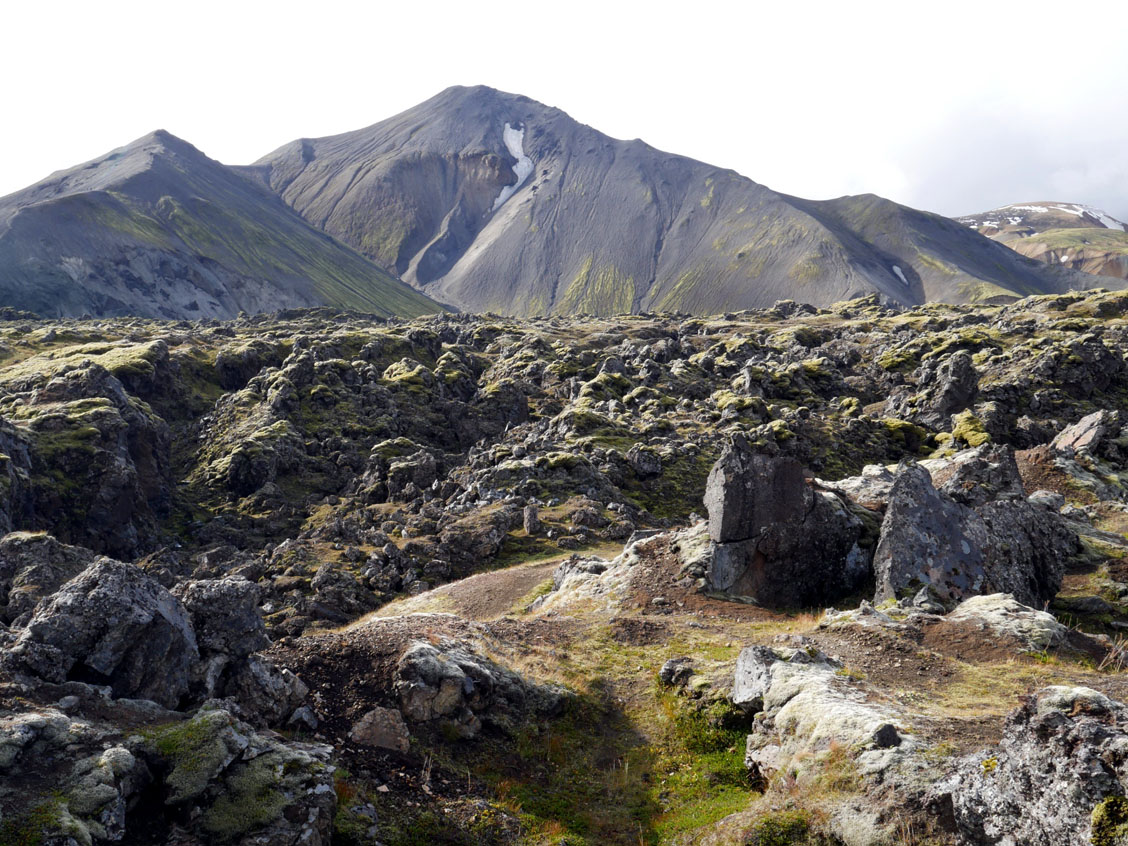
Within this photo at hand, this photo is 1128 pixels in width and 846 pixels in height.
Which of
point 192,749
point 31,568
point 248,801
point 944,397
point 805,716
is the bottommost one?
point 31,568

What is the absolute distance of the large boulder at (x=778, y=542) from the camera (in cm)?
2934

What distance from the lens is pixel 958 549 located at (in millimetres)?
26641

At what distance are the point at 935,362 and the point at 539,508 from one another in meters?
59.5

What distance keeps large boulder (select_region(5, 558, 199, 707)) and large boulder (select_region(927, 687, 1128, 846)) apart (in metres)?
16.7

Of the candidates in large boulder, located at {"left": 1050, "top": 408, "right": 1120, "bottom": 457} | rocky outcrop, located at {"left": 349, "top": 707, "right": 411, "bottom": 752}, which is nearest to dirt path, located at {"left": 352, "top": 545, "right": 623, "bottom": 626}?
rocky outcrop, located at {"left": 349, "top": 707, "right": 411, "bottom": 752}

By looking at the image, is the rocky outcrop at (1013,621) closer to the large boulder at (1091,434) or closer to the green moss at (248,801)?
the green moss at (248,801)

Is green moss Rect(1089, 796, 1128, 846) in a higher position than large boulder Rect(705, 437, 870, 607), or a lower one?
higher

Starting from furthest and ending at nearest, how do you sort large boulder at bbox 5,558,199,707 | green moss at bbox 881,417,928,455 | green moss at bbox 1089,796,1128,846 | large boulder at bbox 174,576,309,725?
1. green moss at bbox 881,417,928,455
2. large boulder at bbox 174,576,309,725
3. large boulder at bbox 5,558,199,707
4. green moss at bbox 1089,796,1128,846

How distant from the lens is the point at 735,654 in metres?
22.2

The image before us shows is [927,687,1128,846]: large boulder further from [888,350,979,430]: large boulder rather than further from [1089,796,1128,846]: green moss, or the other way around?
[888,350,979,430]: large boulder

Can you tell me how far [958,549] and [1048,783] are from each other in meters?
18.1

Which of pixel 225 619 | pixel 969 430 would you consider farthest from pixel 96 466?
pixel 969 430

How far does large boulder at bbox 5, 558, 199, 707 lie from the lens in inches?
588

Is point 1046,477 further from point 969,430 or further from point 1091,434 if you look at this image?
point 969,430
